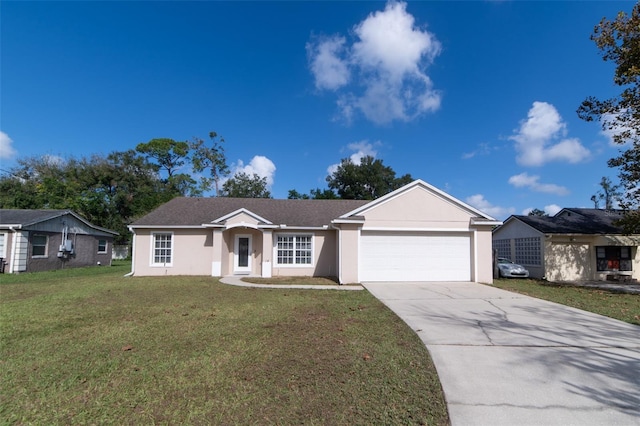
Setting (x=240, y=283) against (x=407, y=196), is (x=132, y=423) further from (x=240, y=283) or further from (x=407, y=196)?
(x=407, y=196)

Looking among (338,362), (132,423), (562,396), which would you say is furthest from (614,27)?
(132,423)

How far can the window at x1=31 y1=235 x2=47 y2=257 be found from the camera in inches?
731

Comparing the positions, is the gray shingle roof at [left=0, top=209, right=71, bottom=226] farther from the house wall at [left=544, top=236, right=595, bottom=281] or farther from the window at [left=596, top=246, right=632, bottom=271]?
the window at [left=596, top=246, right=632, bottom=271]

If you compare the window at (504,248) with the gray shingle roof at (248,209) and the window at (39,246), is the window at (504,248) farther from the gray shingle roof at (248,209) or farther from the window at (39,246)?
the window at (39,246)

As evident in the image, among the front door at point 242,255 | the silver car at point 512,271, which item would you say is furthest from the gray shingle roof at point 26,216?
the silver car at point 512,271

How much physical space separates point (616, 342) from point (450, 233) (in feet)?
29.0

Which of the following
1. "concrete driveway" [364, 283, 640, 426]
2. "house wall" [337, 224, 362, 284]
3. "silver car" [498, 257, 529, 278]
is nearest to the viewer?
"concrete driveway" [364, 283, 640, 426]

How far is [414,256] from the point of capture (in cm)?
1424

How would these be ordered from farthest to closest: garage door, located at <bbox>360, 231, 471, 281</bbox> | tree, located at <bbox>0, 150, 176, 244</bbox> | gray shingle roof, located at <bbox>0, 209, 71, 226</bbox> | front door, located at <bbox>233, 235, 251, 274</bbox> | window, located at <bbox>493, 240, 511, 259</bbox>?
tree, located at <bbox>0, 150, 176, 244</bbox>
window, located at <bbox>493, 240, 511, 259</bbox>
gray shingle roof, located at <bbox>0, 209, 71, 226</bbox>
front door, located at <bbox>233, 235, 251, 274</bbox>
garage door, located at <bbox>360, 231, 471, 281</bbox>

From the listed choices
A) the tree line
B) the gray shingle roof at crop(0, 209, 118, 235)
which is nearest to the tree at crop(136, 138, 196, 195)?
the tree line

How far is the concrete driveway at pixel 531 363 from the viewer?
11.4ft

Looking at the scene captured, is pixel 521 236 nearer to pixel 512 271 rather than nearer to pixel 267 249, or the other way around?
pixel 512 271

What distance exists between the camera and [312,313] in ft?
25.5

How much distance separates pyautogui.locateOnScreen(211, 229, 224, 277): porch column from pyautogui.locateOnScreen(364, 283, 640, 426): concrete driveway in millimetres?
9814
